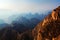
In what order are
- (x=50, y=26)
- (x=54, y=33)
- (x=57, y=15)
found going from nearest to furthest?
(x=54, y=33)
(x=50, y=26)
(x=57, y=15)

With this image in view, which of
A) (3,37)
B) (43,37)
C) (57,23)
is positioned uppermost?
(57,23)

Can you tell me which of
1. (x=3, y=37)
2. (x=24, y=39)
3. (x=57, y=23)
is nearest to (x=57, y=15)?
(x=57, y=23)

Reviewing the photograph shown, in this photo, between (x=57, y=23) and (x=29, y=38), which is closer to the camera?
(x=57, y=23)

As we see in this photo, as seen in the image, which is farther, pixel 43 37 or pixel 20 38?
pixel 20 38

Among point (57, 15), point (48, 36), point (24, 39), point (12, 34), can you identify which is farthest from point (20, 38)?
point (48, 36)

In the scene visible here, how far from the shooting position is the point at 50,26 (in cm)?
2322

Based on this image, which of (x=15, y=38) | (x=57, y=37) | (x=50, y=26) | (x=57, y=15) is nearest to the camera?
(x=57, y=37)

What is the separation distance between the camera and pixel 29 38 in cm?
6394

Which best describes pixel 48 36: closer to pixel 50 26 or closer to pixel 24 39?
pixel 50 26

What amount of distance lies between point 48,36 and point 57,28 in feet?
5.01

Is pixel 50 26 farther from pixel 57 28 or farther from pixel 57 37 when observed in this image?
pixel 57 37

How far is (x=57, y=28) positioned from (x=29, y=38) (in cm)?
4217

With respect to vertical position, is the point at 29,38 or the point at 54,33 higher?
the point at 54,33

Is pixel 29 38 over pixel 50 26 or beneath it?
beneath
